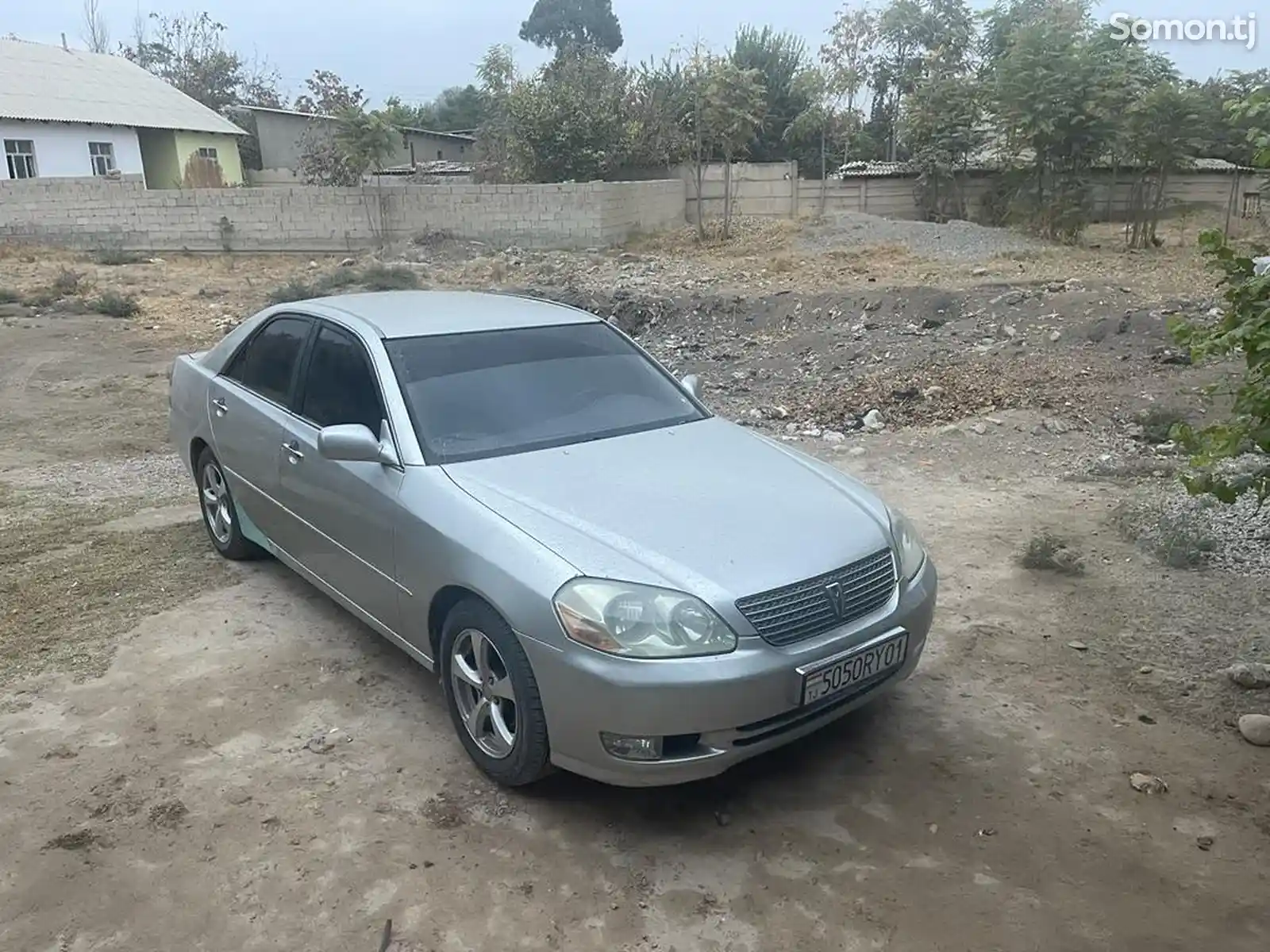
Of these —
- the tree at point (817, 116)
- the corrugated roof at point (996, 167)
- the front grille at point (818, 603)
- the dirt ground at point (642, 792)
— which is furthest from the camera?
the tree at point (817, 116)

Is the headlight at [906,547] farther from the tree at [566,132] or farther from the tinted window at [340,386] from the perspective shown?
the tree at [566,132]

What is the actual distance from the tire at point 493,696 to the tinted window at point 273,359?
1.80 meters

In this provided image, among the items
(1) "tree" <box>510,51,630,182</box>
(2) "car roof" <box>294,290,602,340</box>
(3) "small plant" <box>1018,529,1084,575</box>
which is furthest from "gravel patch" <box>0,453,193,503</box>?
(1) "tree" <box>510,51,630,182</box>

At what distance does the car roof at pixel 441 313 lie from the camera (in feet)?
14.2

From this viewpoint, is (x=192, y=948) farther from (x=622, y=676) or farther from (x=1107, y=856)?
(x=1107, y=856)

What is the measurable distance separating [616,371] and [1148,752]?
2.54 m

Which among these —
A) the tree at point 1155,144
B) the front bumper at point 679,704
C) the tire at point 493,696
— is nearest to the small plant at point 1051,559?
the front bumper at point 679,704

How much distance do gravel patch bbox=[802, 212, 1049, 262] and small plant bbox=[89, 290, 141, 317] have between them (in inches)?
448

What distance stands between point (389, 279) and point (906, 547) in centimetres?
1439

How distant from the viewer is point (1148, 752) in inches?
141

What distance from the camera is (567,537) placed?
10.4 ft

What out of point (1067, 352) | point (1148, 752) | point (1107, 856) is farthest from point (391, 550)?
point (1067, 352)

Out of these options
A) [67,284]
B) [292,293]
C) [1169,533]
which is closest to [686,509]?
[1169,533]

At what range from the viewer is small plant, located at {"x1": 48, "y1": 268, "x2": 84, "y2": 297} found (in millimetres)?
17094
